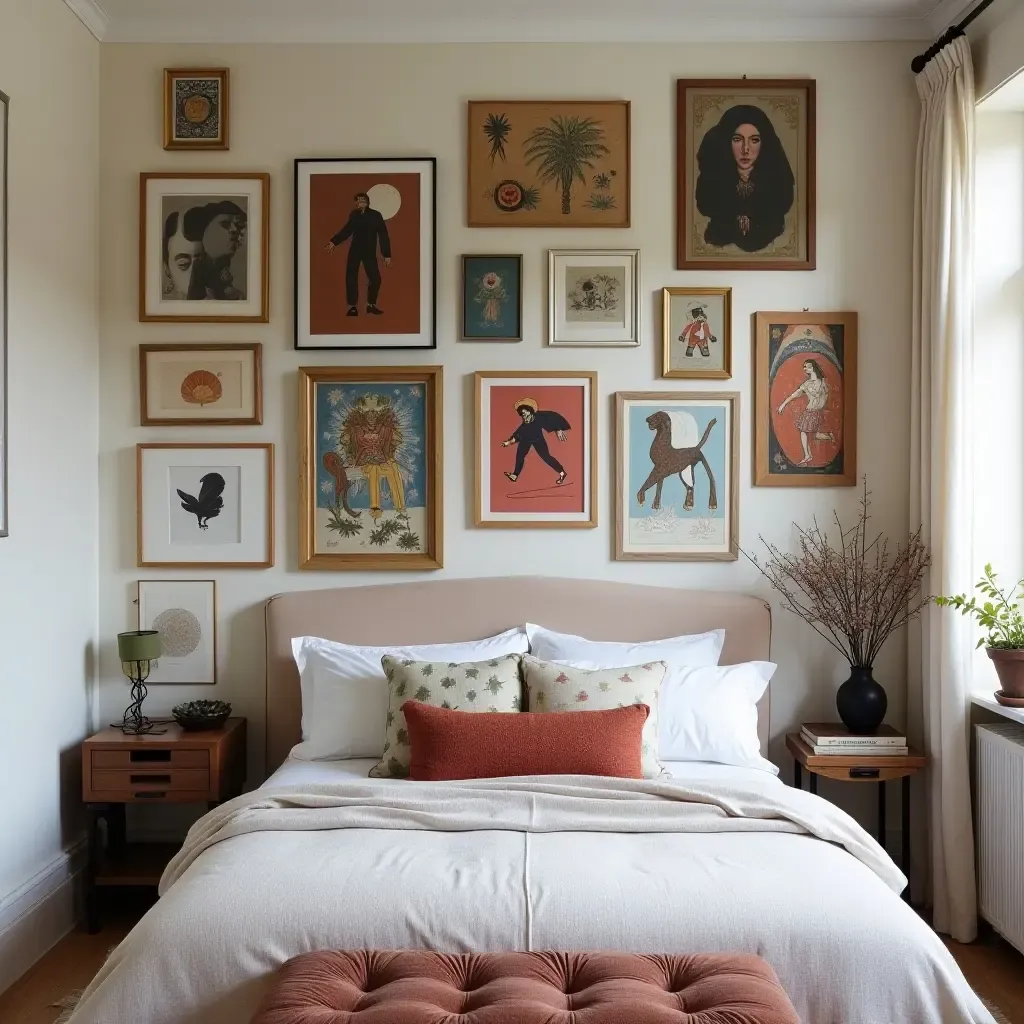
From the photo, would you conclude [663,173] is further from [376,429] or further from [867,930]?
[867,930]

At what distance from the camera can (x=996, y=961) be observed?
3.07m

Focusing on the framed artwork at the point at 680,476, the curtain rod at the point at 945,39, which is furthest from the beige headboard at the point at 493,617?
the curtain rod at the point at 945,39

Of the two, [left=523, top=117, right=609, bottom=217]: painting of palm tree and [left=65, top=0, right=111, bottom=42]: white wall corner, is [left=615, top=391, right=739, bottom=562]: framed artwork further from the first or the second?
[left=65, top=0, right=111, bottom=42]: white wall corner

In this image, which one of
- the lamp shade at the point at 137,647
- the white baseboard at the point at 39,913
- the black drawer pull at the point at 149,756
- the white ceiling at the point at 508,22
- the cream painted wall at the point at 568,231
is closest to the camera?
the white baseboard at the point at 39,913

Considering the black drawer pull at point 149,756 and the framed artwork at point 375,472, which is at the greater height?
the framed artwork at point 375,472

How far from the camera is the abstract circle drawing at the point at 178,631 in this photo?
3.63 m

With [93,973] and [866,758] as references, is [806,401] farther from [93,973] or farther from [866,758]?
[93,973]

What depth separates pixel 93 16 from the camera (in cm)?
349

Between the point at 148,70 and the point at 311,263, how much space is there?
0.94 m

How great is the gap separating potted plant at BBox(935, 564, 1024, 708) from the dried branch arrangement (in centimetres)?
17

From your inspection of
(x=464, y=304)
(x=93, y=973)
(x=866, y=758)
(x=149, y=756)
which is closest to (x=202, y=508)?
(x=149, y=756)

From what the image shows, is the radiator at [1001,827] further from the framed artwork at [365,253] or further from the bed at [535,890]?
the framed artwork at [365,253]

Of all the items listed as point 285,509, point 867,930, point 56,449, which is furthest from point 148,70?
point 867,930

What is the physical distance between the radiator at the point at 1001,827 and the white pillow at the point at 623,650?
917mm
